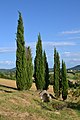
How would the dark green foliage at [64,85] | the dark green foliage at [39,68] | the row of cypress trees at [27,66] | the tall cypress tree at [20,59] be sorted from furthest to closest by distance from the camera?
the dark green foliage at [64,85], the dark green foliage at [39,68], the row of cypress trees at [27,66], the tall cypress tree at [20,59]

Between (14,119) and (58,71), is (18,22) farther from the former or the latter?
(14,119)

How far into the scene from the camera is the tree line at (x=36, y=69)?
137ft

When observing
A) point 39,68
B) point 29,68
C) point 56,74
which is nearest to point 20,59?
point 29,68

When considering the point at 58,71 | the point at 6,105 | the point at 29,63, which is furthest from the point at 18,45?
the point at 6,105

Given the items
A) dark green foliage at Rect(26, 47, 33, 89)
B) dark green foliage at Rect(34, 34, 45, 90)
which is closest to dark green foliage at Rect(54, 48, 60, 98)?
dark green foliage at Rect(34, 34, 45, 90)

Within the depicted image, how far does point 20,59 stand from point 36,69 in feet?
25.9

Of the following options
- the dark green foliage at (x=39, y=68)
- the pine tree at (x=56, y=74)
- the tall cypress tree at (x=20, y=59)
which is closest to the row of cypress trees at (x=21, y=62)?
the tall cypress tree at (x=20, y=59)

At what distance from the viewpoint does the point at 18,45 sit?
140 ft

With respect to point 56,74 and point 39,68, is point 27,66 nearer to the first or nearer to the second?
point 39,68

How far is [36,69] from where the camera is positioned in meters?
49.7

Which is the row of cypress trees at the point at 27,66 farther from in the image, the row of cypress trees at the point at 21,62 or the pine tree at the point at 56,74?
the pine tree at the point at 56,74

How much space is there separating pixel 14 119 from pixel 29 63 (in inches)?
1130

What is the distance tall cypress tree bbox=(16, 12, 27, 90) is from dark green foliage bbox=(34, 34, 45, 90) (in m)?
6.91

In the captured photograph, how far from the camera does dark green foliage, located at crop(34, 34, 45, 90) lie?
4856 centimetres
